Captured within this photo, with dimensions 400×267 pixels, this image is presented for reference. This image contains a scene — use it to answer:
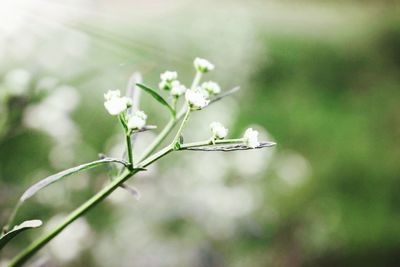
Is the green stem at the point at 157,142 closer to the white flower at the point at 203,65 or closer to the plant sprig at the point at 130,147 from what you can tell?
the plant sprig at the point at 130,147

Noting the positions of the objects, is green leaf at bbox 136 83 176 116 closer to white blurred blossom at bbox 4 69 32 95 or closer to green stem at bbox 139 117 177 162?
green stem at bbox 139 117 177 162

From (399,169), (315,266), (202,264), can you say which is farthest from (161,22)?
(202,264)

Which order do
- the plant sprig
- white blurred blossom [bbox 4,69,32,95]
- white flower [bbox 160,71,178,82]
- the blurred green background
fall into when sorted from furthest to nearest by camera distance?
the blurred green background
white blurred blossom [bbox 4,69,32,95]
white flower [bbox 160,71,178,82]
the plant sprig

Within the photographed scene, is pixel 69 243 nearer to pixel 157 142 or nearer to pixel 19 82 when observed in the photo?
pixel 19 82

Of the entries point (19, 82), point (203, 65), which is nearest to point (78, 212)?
point (203, 65)

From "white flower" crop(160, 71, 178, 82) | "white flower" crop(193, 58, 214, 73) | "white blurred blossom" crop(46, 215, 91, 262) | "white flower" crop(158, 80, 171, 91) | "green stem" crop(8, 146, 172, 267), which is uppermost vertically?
"white blurred blossom" crop(46, 215, 91, 262)

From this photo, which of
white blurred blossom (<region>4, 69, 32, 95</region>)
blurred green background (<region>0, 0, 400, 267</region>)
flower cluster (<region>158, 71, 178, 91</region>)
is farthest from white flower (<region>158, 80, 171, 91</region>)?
white blurred blossom (<region>4, 69, 32, 95</region>)

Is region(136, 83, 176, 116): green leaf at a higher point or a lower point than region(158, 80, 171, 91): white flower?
lower

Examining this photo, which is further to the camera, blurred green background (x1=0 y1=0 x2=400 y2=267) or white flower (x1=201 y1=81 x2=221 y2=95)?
blurred green background (x1=0 y1=0 x2=400 y2=267)

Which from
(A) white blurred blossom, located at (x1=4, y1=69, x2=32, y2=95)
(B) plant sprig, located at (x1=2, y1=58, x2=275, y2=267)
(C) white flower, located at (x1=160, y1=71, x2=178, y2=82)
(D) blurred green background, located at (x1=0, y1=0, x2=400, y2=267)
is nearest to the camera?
(B) plant sprig, located at (x1=2, y1=58, x2=275, y2=267)
